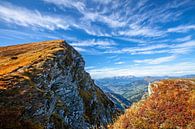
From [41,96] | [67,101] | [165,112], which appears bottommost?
[67,101]

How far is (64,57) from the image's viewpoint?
72000 millimetres

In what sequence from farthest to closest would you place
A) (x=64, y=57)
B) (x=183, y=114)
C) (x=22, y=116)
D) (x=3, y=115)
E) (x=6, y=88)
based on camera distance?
1. (x=64, y=57)
2. (x=6, y=88)
3. (x=22, y=116)
4. (x=3, y=115)
5. (x=183, y=114)

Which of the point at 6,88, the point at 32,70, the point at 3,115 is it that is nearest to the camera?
the point at 3,115

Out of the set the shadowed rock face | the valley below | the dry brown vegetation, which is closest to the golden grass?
the shadowed rock face

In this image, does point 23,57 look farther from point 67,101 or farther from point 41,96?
point 41,96

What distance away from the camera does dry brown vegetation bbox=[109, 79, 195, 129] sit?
40.2 feet

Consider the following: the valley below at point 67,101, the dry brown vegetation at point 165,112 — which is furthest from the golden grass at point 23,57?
the dry brown vegetation at point 165,112

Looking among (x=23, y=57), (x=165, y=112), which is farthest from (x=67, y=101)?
(x=165, y=112)

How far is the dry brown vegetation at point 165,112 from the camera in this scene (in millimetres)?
12242

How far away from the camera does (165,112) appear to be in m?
13.2

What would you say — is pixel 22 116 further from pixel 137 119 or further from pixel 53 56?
pixel 53 56

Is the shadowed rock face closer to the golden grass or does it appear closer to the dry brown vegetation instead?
the golden grass

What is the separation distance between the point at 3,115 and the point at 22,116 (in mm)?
3129

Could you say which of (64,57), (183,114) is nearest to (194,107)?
(183,114)
